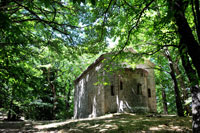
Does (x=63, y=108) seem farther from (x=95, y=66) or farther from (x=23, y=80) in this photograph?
(x=23, y=80)

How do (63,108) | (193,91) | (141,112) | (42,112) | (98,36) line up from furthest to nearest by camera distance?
(63,108) → (42,112) → (141,112) → (98,36) → (193,91)

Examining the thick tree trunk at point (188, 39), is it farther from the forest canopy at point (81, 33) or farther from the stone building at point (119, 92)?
the stone building at point (119, 92)

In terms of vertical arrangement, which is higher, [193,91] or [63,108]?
[193,91]

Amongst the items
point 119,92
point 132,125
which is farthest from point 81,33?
point 119,92

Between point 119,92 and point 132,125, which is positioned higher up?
point 119,92

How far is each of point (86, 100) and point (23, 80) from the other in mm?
14400

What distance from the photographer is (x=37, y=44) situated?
271 inches

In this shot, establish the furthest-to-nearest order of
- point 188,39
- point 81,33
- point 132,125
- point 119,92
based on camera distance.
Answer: point 119,92 → point 132,125 → point 81,33 → point 188,39

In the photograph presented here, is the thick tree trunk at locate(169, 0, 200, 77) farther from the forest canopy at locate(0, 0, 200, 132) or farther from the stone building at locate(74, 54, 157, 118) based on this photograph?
the stone building at locate(74, 54, 157, 118)

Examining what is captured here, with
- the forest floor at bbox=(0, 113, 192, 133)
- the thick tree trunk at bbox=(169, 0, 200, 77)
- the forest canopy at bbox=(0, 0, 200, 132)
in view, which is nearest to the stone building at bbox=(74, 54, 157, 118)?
the forest floor at bbox=(0, 113, 192, 133)

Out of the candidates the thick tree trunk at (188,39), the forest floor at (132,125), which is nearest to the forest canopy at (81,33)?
the thick tree trunk at (188,39)

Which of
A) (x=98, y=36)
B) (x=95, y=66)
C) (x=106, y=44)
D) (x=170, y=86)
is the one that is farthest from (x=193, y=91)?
(x=170, y=86)

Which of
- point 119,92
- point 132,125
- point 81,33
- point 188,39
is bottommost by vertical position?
point 132,125

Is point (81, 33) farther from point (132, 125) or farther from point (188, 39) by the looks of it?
point (132, 125)
